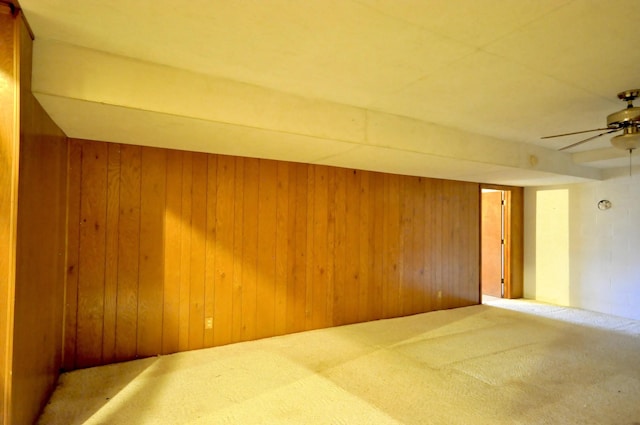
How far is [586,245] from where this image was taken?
5.45 metres

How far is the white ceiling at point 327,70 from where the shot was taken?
1732 millimetres

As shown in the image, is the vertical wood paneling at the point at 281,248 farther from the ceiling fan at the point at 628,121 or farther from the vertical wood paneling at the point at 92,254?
the ceiling fan at the point at 628,121

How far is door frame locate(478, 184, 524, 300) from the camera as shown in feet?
20.2

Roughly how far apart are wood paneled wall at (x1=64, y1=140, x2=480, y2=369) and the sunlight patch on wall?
84.3 inches

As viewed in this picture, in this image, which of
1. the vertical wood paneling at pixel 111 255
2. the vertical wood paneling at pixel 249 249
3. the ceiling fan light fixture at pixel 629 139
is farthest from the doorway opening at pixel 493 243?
the vertical wood paneling at pixel 111 255

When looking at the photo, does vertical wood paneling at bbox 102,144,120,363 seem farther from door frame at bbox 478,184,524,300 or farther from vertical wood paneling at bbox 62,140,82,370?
door frame at bbox 478,184,524,300

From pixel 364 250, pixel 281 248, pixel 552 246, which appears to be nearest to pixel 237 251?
pixel 281 248

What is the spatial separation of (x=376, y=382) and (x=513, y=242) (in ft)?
14.9

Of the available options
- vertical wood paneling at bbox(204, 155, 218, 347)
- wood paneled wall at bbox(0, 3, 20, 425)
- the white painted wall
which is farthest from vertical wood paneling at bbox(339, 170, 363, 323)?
the white painted wall

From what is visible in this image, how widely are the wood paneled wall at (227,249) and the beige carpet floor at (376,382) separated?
0.87 ft

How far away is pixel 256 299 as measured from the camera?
384 centimetres

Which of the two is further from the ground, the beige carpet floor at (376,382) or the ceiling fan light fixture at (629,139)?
the ceiling fan light fixture at (629,139)

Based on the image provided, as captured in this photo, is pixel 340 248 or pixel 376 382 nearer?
pixel 376 382

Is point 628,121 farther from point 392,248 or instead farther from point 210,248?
point 210,248
